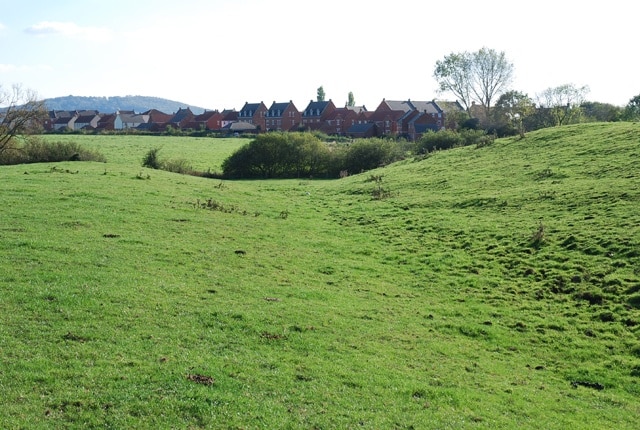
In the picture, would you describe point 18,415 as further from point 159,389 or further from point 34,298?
point 34,298

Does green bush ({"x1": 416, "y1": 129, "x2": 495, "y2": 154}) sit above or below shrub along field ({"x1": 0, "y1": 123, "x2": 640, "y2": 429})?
above

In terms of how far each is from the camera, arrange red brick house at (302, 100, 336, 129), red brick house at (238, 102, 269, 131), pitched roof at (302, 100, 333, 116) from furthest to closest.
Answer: red brick house at (238, 102, 269, 131) < pitched roof at (302, 100, 333, 116) < red brick house at (302, 100, 336, 129)

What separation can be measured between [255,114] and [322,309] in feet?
562

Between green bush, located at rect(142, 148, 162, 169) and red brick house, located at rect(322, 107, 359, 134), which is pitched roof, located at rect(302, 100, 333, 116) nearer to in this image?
red brick house, located at rect(322, 107, 359, 134)

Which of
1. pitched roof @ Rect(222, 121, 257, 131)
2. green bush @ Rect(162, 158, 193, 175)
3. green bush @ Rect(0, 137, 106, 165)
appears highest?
pitched roof @ Rect(222, 121, 257, 131)

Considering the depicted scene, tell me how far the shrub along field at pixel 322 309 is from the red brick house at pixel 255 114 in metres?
151

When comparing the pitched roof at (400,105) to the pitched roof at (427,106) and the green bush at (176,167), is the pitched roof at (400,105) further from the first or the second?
the green bush at (176,167)

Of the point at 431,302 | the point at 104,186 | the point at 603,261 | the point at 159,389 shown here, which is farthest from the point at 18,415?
the point at 104,186

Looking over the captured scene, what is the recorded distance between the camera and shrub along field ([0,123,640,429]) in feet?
35.9

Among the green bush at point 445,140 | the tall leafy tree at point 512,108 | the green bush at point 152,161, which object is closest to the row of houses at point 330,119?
the tall leafy tree at point 512,108

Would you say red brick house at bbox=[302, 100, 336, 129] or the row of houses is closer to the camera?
the row of houses

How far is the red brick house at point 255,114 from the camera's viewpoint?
183125 mm

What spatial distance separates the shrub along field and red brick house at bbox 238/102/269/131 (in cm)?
15072

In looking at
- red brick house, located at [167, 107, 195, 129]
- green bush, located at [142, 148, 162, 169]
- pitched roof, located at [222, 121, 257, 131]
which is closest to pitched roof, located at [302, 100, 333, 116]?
pitched roof, located at [222, 121, 257, 131]
